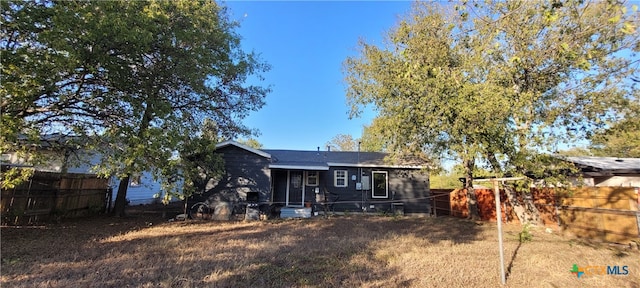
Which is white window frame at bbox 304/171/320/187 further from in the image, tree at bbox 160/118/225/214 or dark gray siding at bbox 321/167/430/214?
tree at bbox 160/118/225/214

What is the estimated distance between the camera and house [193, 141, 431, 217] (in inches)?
543

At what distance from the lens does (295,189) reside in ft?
51.3

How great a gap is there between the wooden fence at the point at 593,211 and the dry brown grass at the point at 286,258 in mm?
752

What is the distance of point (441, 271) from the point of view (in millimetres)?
5547

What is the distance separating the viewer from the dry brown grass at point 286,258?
4949 mm

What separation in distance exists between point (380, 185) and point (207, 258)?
38.0 feet

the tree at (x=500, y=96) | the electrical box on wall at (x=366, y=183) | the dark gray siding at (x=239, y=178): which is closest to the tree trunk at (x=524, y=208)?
the tree at (x=500, y=96)

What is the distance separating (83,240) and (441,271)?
8565mm

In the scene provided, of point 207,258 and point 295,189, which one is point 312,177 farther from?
point 207,258

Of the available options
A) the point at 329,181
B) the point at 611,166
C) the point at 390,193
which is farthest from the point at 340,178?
the point at 611,166

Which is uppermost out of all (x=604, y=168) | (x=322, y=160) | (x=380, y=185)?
(x=322, y=160)

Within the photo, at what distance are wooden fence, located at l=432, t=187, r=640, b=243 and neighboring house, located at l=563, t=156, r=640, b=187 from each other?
69.0 inches

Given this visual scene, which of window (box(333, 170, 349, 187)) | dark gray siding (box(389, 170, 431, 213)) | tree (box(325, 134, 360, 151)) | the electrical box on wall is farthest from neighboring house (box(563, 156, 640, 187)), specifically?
tree (box(325, 134, 360, 151))

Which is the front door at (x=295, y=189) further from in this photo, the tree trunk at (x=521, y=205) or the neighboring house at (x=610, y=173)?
the neighboring house at (x=610, y=173)
